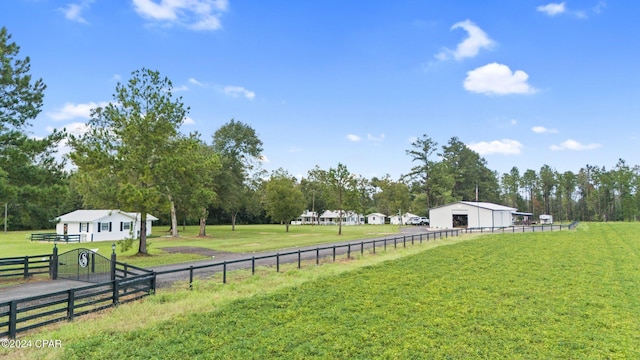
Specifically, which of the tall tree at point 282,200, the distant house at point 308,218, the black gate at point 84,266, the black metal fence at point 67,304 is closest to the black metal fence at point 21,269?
the black gate at point 84,266

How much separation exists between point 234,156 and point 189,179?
82.3 feet

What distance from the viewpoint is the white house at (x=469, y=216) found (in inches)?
2082

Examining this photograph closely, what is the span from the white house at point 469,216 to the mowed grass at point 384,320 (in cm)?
3907

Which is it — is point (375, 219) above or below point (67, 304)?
below

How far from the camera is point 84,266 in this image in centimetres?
1402

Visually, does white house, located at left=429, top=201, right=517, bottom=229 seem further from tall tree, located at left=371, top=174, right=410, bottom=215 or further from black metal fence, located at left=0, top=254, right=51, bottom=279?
black metal fence, located at left=0, top=254, right=51, bottom=279

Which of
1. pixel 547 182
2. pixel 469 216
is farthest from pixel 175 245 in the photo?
pixel 547 182

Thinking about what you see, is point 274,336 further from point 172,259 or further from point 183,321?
point 172,259

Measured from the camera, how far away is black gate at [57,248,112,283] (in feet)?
43.5

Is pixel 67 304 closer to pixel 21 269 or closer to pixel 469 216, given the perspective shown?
pixel 21 269

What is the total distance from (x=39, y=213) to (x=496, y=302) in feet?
57.4

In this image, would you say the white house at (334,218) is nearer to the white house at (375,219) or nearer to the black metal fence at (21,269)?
the white house at (375,219)

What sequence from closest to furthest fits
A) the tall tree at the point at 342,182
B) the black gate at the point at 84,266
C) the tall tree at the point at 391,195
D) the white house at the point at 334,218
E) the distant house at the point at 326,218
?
the black gate at the point at 84,266, the tall tree at the point at 342,182, the tall tree at the point at 391,195, the distant house at the point at 326,218, the white house at the point at 334,218

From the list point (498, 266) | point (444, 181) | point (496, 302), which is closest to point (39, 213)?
point (496, 302)
